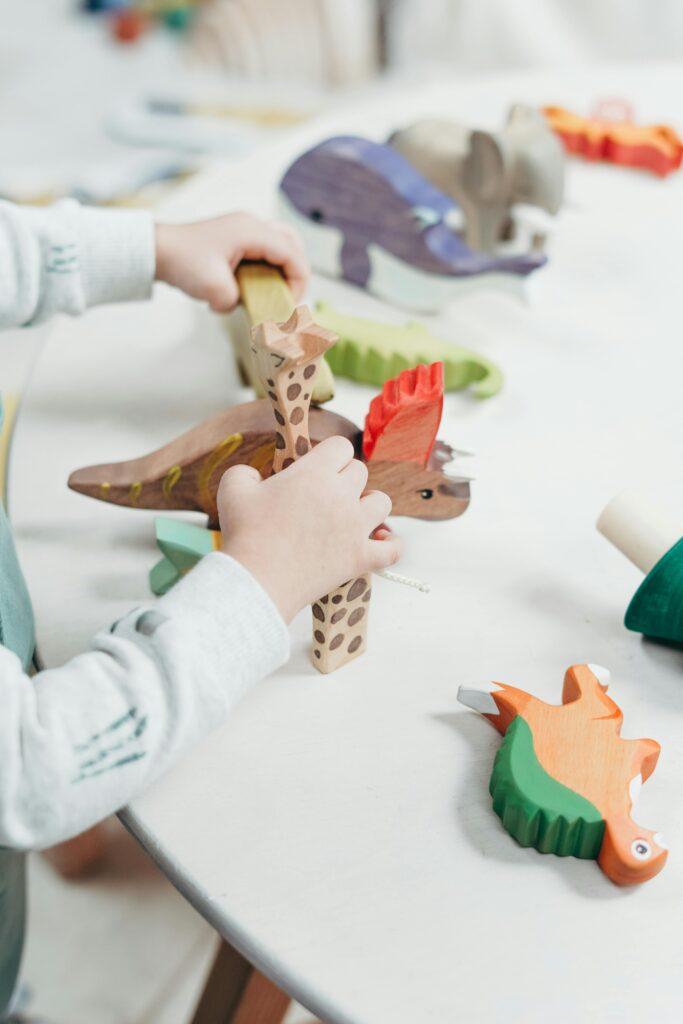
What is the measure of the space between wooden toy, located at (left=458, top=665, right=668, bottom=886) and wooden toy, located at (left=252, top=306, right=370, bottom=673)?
6 centimetres

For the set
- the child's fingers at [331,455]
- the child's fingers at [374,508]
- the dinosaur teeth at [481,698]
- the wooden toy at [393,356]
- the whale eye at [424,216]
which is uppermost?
the whale eye at [424,216]

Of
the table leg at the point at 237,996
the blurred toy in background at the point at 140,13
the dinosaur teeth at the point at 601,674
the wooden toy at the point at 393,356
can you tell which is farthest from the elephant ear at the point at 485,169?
the blurred toy in background at the point at 140,13

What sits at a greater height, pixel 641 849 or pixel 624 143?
pixel 624 143

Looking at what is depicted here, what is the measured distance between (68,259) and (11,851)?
1.13ft

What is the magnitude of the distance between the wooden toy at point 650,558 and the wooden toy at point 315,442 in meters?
0.08

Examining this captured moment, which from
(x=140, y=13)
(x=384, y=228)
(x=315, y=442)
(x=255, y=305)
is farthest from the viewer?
(x=140, y=13)

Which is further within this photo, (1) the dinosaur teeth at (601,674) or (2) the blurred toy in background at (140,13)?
(2) the blurred toy in background at (140,13)

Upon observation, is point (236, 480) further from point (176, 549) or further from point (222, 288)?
point (222, 288)

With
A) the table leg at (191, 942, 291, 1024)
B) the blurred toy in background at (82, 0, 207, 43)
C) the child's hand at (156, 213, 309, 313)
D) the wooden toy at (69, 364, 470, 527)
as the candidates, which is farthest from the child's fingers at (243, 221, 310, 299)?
the blurred toy in background at (82, 0, 207, 43)

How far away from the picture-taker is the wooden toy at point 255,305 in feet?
1.98

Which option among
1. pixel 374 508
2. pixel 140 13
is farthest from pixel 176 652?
pixel 140 13

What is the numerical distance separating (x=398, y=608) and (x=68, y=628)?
160mm

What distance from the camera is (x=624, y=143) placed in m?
0.89

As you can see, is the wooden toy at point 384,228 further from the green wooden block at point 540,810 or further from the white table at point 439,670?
the green wooden block at point 540,810
